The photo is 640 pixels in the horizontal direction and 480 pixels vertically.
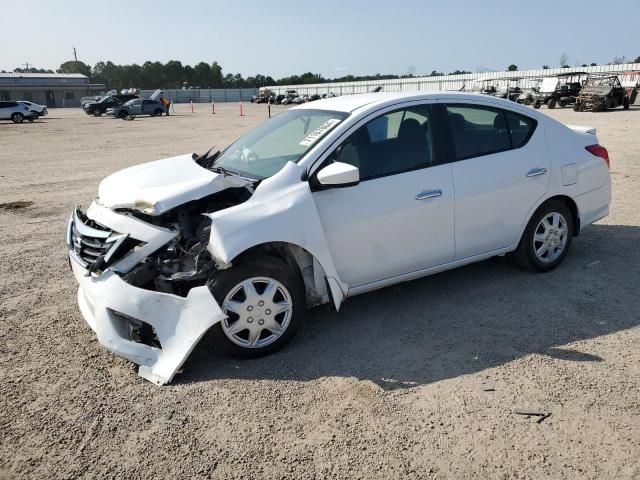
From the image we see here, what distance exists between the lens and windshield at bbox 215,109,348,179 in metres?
4.14

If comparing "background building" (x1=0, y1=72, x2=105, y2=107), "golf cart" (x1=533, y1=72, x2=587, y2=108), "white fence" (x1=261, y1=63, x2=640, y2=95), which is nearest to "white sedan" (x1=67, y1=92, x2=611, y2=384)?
"golf cart" (x1=533, y1=72, x2=587, y2=108)

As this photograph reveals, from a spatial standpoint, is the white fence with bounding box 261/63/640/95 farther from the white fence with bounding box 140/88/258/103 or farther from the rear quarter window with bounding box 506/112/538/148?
the rear quarter window with bounding box 506/112/538/148

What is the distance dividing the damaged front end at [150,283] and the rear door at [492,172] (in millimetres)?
1856

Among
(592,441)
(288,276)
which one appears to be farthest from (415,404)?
(288,276)

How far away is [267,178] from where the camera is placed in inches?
155

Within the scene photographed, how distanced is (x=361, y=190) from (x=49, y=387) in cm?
Answer: 258

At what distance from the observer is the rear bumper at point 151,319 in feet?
11.4

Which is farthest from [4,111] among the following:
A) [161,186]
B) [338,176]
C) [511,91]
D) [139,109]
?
[338,176]

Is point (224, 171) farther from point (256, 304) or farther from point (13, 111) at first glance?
point (13, 111)

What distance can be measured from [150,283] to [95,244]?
0.52m

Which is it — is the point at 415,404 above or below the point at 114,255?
below

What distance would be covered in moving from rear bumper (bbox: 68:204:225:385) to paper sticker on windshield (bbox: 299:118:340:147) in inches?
56.3

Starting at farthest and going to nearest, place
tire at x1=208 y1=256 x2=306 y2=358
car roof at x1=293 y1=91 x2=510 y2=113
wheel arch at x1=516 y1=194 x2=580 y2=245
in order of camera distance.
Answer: wheel arch at x1=516 y1=194 x2=580 y2=245, car roof at x1=293 y1=91 x2=510 y2=113, tire at x1=208 y1=256 x2=306 y2=358

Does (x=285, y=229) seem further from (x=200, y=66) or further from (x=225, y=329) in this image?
(x=200, y=66)
